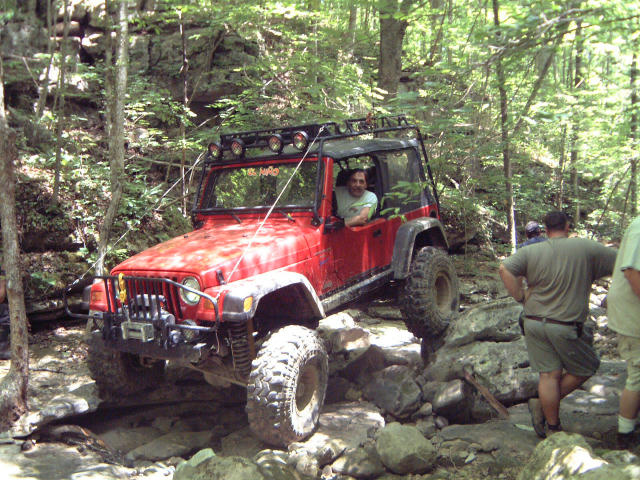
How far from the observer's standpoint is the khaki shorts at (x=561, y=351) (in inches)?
142

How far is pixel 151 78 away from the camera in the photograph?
1191 centimetres

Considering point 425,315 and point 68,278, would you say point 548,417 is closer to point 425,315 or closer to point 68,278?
point 425,315

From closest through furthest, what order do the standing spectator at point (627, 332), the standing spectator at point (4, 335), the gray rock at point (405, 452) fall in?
1. the standing spectator at point (627, 332)
2. the gray rock at point (405, 452)
3. the standing spectator at point (4, 335)

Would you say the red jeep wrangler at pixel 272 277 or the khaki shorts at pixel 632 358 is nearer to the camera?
the khaki shorts at pixel 632 358

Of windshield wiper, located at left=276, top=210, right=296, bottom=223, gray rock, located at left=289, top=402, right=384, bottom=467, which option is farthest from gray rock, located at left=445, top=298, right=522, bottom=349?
windshield wiper, located at left=276, top=210, right=296, bottom=223

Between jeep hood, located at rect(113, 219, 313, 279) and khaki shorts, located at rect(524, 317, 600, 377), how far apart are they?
6.42 ft

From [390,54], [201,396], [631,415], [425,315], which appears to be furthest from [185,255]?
[390,54]

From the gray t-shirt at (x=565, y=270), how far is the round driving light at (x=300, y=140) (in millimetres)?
Result: 2136

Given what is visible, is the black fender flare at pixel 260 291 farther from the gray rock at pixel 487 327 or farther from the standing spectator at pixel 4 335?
the standing spectator at pixel 4 335

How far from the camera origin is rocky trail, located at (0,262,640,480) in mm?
3332

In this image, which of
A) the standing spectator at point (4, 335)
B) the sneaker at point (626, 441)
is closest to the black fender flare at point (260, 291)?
the sneaker at point (626, 441)

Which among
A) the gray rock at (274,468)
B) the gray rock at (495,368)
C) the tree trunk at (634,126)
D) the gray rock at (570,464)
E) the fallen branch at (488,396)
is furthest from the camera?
the tree trunk at (634,126)

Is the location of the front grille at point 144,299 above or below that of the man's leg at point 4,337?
above

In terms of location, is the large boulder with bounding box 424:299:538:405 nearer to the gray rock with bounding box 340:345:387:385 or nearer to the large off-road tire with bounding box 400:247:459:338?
the large off-road tire with bounding box 400:247:459:338
